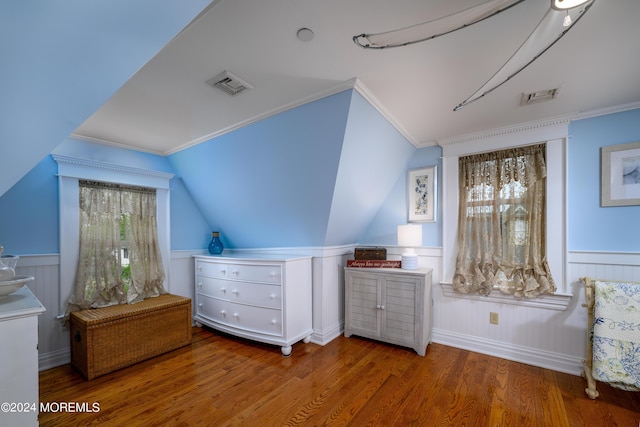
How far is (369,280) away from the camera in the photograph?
2.77m

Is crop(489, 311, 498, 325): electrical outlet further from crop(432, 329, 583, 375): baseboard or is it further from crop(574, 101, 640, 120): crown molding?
crop(574, 101, 640, 120): crown molding

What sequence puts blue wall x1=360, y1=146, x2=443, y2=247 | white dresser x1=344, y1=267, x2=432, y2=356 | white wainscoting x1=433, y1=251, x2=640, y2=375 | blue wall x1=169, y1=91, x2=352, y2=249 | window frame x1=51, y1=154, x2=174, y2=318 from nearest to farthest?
blue wall x1=169, y1=91, x2=352, y2=249 → white wainscoting x1=433, y1=251, x2=640, y2=375 → window frame x1=51, y1=154, x2=174, y2=318 → white dresser x1=344, y1=267, x2=432, y2=356 → blue wall x1=360, y1=146, x2=443, y2=247

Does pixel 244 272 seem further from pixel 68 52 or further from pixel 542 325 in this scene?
pixel 542 325

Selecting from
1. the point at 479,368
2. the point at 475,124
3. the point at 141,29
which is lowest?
the point at 479,368

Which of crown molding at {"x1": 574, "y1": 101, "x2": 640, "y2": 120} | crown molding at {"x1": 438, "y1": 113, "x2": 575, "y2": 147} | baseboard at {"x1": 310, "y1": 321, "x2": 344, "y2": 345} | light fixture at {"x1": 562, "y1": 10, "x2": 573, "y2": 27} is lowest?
baseboard at {"x1": 310, "y1": 321, "x2": 344, "y2": 345}

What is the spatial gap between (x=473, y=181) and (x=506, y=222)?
0.49 metres

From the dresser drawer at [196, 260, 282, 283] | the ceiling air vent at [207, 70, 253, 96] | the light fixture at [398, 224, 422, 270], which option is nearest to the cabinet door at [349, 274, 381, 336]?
the light fixture at [398, 224, 422, 270]

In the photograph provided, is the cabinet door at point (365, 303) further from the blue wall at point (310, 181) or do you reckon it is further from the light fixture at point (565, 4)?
the light fixture at point (565, 4)

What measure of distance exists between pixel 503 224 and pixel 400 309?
4.19ft

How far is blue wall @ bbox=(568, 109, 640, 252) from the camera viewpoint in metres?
2.07

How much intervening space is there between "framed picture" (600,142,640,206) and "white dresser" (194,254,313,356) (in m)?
2.63

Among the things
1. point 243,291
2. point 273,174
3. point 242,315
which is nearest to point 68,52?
point 273,174

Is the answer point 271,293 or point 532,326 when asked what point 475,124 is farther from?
point 271,293

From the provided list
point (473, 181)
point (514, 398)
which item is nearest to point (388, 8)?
point (473, 181)
